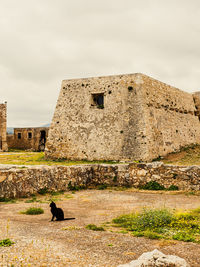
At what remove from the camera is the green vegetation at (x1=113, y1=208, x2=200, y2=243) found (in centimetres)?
507

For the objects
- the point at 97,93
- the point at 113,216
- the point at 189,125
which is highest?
the point at 97,93

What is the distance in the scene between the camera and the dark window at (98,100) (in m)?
19.3

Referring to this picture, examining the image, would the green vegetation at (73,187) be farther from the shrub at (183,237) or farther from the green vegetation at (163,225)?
the shrub at (183,237)

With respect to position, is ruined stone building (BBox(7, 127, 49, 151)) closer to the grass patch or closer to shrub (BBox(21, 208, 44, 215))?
the grass patch

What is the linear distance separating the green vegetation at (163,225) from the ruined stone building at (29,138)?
31751 millimetres

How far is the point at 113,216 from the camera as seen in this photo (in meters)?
6.83

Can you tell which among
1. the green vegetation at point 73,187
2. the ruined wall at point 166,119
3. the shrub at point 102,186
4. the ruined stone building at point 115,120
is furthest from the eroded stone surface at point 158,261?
the ruined wall at point 166,119

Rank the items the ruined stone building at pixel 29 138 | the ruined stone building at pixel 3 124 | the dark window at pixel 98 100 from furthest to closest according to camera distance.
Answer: the ruined stone building at pixel 29 138
the ruined stone building at pixel 3 124
the dark window at pixel 98 100

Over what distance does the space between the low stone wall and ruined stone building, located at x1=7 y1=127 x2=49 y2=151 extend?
25616 millimetres

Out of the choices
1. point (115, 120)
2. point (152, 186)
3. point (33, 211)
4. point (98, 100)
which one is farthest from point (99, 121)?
point (33, 211)

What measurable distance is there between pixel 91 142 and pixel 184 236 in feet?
45.8

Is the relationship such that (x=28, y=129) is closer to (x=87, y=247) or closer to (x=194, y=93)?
(x=194, y=93)

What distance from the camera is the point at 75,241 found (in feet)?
15.6

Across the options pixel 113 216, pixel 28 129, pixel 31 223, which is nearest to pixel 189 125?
pixel 113 216
